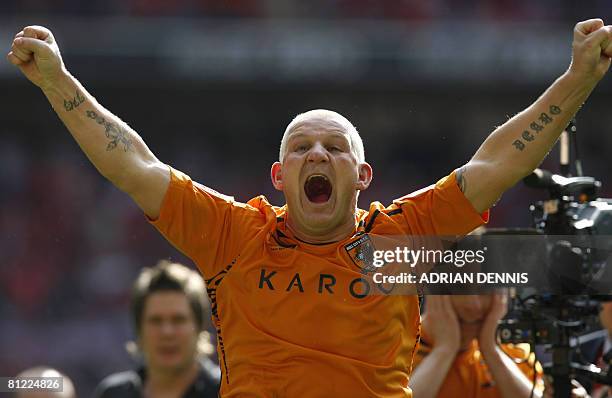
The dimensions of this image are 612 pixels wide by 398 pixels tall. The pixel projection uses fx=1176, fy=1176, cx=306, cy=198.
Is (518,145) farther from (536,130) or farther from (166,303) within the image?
(166,303)

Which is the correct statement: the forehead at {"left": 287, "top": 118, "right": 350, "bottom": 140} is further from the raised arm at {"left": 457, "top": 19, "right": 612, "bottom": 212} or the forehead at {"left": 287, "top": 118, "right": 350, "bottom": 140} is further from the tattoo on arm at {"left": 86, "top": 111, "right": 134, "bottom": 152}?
the tattoo on arm at {"left": 86, "top": 111, "right": 134, "bottom": 152}

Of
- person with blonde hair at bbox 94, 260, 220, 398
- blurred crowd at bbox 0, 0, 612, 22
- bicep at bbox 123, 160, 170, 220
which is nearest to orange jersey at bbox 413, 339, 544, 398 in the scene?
person with blonde hair at bbox 94, 260, 220, 398

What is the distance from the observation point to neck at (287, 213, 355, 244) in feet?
13.0

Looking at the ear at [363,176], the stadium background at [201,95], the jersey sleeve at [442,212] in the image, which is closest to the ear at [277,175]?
the ear at [363,176]

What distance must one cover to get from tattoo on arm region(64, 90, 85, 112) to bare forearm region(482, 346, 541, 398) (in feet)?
6.26

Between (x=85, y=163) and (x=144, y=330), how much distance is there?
1128cm

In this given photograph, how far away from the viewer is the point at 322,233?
13.0 ft

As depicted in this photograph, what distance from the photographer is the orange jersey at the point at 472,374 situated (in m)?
4.75

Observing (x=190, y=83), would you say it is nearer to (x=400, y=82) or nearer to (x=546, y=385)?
(x=400, y=82)

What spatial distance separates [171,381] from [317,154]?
1.89m

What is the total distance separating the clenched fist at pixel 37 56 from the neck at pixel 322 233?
0.93 m

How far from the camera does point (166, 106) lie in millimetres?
17188

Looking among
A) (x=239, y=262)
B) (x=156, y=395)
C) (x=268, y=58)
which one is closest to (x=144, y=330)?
(x=156, y=395)

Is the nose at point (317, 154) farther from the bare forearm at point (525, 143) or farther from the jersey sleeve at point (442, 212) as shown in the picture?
the bare forearm at point (525, 143)
